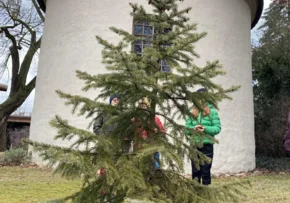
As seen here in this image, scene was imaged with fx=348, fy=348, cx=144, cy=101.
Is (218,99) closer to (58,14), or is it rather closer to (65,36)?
(65,36)

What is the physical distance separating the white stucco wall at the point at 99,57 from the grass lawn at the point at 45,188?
1.31m

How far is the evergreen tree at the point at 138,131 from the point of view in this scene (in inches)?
84.9

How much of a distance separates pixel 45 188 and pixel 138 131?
203 inches

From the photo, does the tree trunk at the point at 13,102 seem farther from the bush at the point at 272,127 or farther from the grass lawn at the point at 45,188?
the bush at the point at 272,127

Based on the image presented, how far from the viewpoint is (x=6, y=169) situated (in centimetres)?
998

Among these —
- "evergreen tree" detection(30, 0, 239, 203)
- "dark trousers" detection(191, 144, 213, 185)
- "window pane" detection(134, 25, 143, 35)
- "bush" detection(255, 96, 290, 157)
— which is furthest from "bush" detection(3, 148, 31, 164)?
"evergreen tree" detection(30, 0, 239, 203)

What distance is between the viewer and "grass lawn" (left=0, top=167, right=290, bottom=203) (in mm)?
6058

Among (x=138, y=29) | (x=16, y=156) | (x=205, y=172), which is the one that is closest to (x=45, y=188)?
(x=205, y=172)

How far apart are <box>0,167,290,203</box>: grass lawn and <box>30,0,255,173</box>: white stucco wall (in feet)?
4.30

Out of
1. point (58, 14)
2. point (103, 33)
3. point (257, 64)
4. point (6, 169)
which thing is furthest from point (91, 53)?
point (257, 64)

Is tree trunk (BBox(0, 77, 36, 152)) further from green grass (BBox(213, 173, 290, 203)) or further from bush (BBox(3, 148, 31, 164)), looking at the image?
green grass (BBox(213, 173, 290, 203))

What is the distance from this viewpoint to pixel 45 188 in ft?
23.1

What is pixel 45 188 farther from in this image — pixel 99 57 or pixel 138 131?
pixel 138 131

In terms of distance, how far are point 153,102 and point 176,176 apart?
1.86 feet
